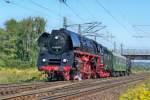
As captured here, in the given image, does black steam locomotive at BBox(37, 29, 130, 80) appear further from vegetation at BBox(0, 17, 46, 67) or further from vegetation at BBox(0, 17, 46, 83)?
vegetation at BBox(0, 17, 46, 67)

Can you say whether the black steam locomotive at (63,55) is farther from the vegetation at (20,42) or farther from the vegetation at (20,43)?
the vegetation at (20,42)

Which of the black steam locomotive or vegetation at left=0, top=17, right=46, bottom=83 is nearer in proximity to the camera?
the black steam locomotive

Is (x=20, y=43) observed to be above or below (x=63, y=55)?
above

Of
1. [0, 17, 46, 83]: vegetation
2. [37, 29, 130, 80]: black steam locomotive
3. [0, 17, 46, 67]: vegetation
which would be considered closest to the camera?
[37, 29, 130, 80]: black steam locomotive

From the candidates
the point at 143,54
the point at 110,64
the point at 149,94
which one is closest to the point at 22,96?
the point at 149,94

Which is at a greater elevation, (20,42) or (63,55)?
(20,42)

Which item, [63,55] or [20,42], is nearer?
[63,55]

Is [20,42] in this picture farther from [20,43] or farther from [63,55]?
[63,55]

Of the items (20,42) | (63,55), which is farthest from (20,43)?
(63,55)

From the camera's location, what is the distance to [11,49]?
80312mm

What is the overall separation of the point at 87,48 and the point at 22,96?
52.2 ft

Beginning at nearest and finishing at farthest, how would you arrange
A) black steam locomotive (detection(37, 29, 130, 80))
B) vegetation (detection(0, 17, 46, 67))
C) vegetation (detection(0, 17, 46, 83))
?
black steam locomotive (detection(37, 29, 130, 80))
vegetation (detection(0, 17, 46, 83))
vegetation (detection(0, 17, 46, 67))

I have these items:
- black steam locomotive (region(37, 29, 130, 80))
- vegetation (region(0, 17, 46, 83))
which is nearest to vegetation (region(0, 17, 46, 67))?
vegetation (region(0, 17, 46, 83))

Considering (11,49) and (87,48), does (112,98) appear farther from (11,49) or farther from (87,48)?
(11,49)
